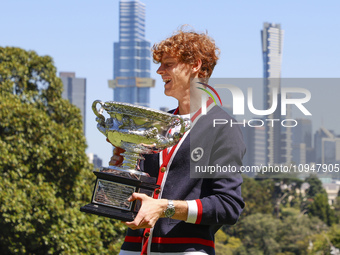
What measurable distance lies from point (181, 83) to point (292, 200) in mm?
80044

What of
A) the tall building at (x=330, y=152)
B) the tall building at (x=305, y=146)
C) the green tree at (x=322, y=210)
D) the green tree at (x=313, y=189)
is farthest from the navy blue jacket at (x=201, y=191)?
the green tree at (x=313, y=189)

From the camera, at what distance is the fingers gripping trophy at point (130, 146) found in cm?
311

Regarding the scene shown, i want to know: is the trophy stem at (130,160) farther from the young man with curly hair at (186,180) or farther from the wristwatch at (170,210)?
the wristwatch at (170,210)

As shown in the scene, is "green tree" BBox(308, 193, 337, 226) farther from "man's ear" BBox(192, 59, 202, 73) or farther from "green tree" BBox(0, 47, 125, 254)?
"man's ear" BBox(192, 59, 202, 73)

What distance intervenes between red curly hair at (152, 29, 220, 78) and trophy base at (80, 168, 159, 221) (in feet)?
1.93

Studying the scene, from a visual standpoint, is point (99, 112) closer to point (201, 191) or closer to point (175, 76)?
point (175, 76)

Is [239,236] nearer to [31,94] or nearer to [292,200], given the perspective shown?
[292,200]

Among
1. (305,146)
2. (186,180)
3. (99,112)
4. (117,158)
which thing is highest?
(305,146)

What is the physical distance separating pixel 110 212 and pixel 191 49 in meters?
0.83

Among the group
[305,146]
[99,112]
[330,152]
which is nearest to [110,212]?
[99,112]

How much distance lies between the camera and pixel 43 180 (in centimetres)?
1479

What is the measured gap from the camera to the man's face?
3.36m

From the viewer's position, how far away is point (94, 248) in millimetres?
13891

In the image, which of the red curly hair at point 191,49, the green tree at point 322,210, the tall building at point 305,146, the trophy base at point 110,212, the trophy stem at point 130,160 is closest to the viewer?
the trophy base at point 110,212
